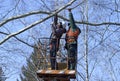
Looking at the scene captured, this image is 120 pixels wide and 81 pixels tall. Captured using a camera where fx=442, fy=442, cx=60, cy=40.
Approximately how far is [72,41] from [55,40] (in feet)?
1.78

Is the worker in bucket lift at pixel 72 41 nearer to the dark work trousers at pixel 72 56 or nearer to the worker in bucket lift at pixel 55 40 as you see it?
the dark work trousers at pixel 72 56

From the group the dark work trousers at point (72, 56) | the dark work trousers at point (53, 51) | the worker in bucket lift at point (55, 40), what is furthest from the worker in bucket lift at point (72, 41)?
the dark work trousers at point (53, 51)

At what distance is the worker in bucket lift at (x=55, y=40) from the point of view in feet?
38.9

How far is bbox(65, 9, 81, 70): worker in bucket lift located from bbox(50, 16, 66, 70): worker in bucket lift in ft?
0.75

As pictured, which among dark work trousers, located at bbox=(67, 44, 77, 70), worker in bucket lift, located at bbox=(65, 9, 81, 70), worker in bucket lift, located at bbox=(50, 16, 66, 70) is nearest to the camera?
worker in bucket lift, located at bbox=(65, 9, 81, 70)

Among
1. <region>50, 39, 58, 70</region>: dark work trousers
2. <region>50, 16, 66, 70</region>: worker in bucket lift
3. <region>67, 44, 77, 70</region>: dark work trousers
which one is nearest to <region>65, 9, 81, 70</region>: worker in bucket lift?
<region>67, 44, 77, 70</region>: dark work trousers

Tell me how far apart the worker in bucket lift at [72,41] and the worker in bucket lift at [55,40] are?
0.75 feet

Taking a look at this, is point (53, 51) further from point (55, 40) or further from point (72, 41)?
point (72, 41)

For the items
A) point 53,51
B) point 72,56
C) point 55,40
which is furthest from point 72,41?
point 53,51

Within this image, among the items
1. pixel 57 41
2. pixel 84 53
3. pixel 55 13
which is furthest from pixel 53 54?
pixel 84 53

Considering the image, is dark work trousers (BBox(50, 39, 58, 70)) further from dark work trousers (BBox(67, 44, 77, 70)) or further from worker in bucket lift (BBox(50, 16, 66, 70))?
dark work trousers (BBox(67, 44, 77, 70))

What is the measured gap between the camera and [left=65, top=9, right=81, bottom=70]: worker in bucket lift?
11.6 metres

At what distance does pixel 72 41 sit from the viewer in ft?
38.3

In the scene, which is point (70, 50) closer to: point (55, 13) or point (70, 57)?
point (70, 57)
